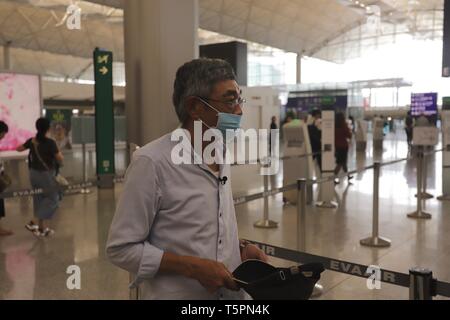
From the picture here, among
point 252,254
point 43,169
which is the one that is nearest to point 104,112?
point 43,169

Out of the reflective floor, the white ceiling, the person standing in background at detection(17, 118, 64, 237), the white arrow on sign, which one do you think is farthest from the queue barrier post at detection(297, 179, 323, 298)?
the white ceiling

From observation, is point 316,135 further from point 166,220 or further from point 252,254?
point 166,220

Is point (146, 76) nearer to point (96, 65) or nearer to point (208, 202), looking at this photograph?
point (208, 202)

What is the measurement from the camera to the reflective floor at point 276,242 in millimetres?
4688

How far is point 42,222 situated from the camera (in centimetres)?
699

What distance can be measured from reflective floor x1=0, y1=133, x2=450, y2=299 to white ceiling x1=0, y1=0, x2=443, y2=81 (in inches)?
983

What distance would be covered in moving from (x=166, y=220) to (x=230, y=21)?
37600 millimetres

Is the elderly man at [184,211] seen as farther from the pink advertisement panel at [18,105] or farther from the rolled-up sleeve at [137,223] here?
the pink advertisement panel at [18,105]

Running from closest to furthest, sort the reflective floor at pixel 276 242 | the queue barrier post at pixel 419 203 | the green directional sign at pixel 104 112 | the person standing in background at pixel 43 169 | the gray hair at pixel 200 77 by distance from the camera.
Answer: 1. the gray hair at pixel 200 77
2. the reflective floor at pixel 276 242
3. the person standing in background at pixel 43 169
4. the queue barrier post at pixel 419 203
5. the green directional sign at pixel 104 112

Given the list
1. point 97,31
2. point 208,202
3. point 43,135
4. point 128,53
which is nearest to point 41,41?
point 97,31

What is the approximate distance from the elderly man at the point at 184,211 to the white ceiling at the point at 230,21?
101 feet

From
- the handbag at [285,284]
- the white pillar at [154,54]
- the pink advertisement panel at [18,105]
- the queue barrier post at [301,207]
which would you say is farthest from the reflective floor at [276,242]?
the handbag at [285,284]

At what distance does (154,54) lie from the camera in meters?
4.10
